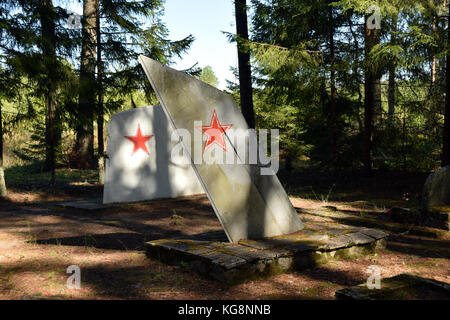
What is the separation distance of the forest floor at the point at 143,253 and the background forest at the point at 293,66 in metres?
2.14

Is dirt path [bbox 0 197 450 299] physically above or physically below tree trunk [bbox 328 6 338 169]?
below

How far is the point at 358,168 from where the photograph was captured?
12914mm

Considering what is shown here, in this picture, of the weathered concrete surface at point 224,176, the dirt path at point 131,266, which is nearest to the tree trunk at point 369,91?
the dirt path at point 131,266

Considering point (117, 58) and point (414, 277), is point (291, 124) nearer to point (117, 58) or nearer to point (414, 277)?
point (117, 58)

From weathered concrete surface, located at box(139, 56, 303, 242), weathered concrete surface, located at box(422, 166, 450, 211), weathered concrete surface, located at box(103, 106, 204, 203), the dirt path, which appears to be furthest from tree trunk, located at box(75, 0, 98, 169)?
weathered concrete surface, located at box(422, 166, 450, 211)

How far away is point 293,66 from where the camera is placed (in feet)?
36.8

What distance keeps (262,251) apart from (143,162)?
6183 millimetres

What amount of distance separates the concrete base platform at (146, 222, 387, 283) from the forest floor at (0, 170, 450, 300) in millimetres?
94

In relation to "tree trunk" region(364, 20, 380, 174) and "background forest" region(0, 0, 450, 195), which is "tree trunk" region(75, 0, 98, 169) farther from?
"tree trunk" region(364, 20, 380, 174)

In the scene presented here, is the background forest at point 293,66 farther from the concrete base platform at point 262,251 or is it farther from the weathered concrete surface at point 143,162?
the concrete base platform at point 262,251

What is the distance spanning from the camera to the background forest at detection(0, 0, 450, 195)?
9.28 meters

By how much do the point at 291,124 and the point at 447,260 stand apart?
11.0 meters

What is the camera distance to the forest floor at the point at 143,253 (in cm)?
348
